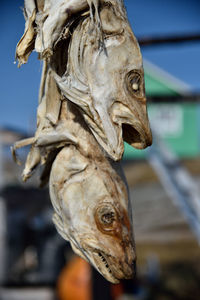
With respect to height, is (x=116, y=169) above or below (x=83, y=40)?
below

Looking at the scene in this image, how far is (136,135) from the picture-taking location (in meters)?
0.54

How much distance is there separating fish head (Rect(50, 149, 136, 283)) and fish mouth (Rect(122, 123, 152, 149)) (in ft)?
0.17

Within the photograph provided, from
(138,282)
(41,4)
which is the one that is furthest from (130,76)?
(138,282)

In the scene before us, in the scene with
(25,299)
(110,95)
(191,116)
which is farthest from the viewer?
(191,116)

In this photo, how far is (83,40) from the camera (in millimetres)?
526

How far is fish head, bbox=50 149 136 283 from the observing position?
55cm

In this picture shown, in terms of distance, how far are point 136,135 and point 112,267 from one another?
16 cm

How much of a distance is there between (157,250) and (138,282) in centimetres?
299

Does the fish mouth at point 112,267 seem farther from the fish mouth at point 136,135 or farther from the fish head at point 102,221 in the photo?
the fish mouth at point 136,135

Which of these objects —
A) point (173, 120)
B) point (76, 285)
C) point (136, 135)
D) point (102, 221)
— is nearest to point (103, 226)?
point (102, 221)

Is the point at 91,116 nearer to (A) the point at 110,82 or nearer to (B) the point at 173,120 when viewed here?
(A) the point at 110,82

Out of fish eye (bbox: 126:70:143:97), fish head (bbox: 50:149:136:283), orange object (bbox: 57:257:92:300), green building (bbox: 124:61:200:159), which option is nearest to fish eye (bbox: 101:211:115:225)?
fish head (bbox: 50:149:136:283)

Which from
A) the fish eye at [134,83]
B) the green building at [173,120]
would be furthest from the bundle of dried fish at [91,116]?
the green building at [173,120]

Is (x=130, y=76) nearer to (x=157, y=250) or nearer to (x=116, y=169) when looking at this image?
(x=116, y=169)
